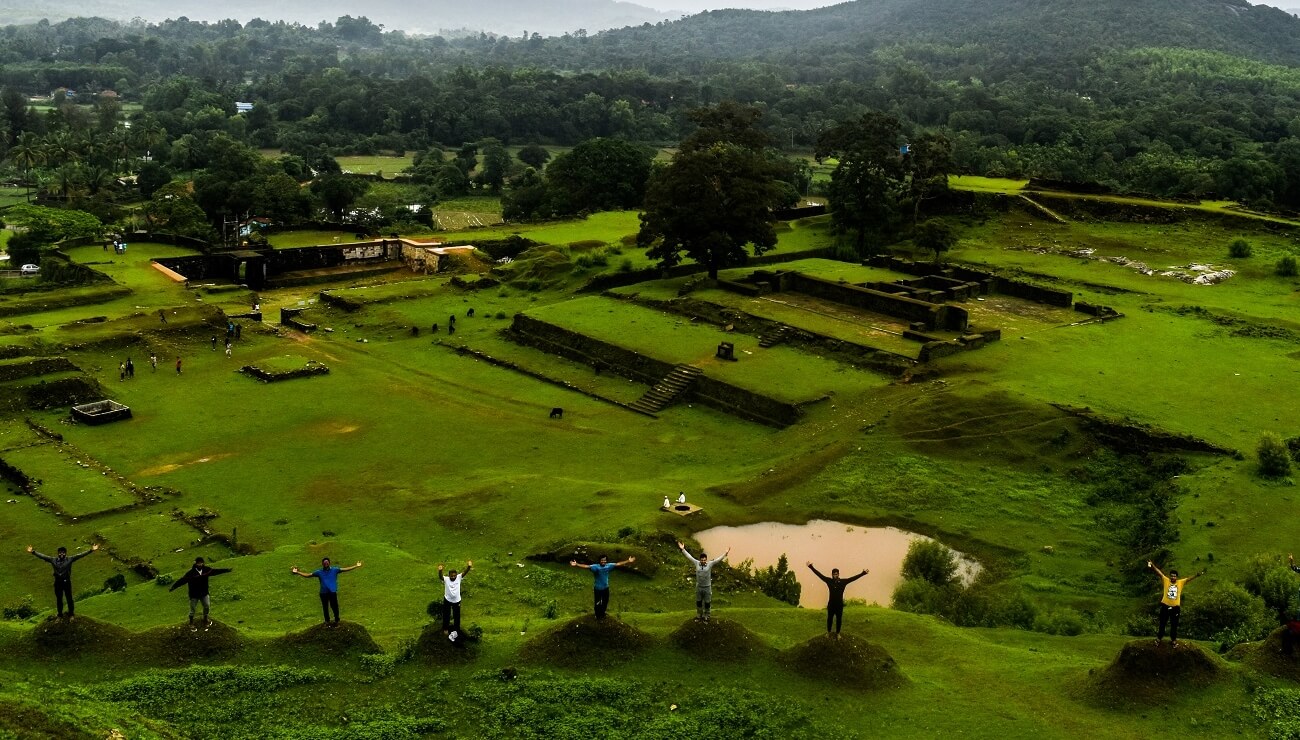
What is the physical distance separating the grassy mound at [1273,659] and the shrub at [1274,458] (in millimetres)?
12170

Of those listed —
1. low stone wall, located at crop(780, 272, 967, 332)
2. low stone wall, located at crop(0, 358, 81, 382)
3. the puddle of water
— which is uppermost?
low stone wall, located at crop(780, 272, 967, 332)

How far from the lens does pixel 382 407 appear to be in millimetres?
36281

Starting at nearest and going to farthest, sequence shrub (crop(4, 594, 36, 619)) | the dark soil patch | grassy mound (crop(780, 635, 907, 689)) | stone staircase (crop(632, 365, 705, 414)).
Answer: grassy mound (crop(780, 635, 907, 689))
the dark soil patch
shrub (crop(4, 594, 36, 619))
stone staircase (crop(632, 365, 705, 414))

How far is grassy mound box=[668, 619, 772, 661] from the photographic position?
15562 millimetres

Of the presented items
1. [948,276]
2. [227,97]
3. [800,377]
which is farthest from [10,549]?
[227,97]

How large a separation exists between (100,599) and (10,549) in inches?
214

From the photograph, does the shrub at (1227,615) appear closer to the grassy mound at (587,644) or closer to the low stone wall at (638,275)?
the grassy mound at (587,644)

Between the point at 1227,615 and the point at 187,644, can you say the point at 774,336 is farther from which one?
the point at 187,644

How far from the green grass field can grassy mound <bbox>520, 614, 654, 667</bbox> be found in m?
0.12

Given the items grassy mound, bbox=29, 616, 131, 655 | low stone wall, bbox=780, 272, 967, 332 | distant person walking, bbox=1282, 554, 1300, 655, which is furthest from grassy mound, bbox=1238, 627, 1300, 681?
low stone wall, bbox=780, 272, 967, 332

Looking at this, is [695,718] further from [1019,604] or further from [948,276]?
[948,276]

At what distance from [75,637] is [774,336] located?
28.4 metres

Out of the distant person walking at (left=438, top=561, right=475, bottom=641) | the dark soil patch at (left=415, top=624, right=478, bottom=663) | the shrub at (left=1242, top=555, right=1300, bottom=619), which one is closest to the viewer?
the dark soil patch at (left=415, top=624, right=478, bottom=663)

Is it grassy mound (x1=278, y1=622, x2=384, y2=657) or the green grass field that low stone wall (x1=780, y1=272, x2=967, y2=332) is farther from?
grassy mound (x1=278, y1=622, x2=384, y2=657)
